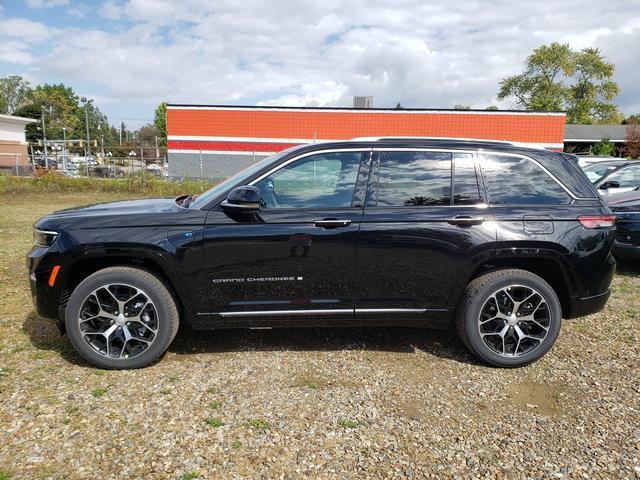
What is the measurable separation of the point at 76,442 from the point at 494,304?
123 inches

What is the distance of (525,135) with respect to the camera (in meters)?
28.8

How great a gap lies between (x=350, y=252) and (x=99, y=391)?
6.85 ft

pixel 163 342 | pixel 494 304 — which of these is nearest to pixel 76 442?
pixel 163 342

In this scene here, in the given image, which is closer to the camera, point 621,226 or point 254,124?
point 621,226

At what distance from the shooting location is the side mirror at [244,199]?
327 cm

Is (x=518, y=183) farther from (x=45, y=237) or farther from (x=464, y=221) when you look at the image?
(x=45, y=237)

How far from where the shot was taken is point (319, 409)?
300cm

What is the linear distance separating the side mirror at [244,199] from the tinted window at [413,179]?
943 mm

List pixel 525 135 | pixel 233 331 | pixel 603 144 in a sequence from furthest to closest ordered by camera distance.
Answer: pixel 603 144 → pixel 525 135 → pixel 233 331

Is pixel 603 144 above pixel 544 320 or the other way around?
above

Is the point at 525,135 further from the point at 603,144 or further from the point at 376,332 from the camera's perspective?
the point at 376,332

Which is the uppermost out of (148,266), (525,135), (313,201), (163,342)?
(525,135)

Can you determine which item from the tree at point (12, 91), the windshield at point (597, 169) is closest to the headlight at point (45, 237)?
the windshield at point (597, 169)

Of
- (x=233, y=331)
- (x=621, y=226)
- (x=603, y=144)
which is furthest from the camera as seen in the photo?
(x=603, y=144)
